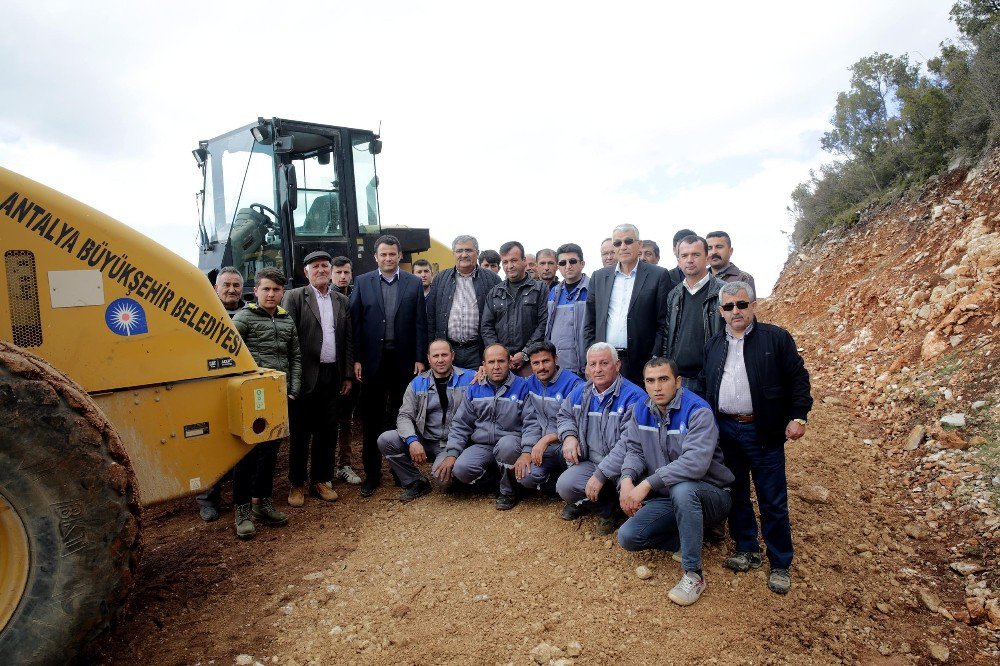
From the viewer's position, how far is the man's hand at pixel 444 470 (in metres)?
5.04

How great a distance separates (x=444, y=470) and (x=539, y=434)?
0.80 m

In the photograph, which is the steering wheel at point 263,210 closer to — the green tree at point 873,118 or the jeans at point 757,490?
the jeans at point 757,490

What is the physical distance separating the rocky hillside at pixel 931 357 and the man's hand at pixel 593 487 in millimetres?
1903

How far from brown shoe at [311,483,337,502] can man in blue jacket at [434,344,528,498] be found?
895 millimetres

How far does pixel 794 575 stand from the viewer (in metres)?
3.81

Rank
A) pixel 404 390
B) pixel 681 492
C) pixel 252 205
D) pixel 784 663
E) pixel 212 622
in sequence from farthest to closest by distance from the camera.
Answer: pixel 252 205
pixel 404 390
pixel 681 492
pixel 212 622
pixel 784 663

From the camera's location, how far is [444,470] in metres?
5.04

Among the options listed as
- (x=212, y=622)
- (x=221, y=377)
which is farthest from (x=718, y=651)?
(x=221, y=377)

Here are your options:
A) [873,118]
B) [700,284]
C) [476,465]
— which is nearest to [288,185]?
[476,465]

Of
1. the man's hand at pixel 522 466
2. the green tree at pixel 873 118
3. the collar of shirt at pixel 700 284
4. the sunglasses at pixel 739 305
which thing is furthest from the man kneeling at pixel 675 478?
the green tree at pixel 873 118

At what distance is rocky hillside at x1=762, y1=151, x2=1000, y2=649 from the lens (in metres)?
4.12

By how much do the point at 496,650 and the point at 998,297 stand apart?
583 cm

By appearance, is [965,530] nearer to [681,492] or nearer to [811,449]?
[811,449]

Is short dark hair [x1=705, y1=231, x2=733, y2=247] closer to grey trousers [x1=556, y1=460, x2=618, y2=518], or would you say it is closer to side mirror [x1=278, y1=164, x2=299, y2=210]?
grey trousers [x1=556, y1=460, x2=618, y2=518]
